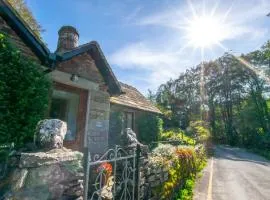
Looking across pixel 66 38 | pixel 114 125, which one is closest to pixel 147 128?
pixel 114 125

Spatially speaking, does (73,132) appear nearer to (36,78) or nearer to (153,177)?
(36,78)

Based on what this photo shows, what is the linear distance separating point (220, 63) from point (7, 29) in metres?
42.4

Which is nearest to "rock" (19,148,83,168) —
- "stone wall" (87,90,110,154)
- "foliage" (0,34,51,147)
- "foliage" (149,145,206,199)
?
"foliage" (0,34,51,147)

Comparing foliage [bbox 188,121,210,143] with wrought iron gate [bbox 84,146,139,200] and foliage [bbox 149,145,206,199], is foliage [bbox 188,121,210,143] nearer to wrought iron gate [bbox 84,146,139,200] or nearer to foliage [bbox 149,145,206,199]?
foliage [bbox 149,145,206,199]

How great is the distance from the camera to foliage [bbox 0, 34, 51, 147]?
19.5 feet

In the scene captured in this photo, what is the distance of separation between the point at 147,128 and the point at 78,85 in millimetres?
8337

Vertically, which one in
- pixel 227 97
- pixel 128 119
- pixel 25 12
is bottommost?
pixel 128 119

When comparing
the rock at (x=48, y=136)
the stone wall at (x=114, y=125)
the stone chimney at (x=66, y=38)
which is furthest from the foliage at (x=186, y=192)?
the stone chimney at (x=66, y=38)

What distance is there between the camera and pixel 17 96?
623 cm

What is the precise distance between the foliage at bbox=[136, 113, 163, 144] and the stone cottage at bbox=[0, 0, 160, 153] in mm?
5691

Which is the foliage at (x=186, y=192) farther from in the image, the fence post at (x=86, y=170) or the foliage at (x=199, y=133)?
the foliage at (x=199, y=133)

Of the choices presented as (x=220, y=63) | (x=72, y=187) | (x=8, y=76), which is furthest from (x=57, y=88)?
(x=220, y=63)

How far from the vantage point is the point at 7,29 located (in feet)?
23.0

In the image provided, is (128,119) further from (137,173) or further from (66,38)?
(137,173)
